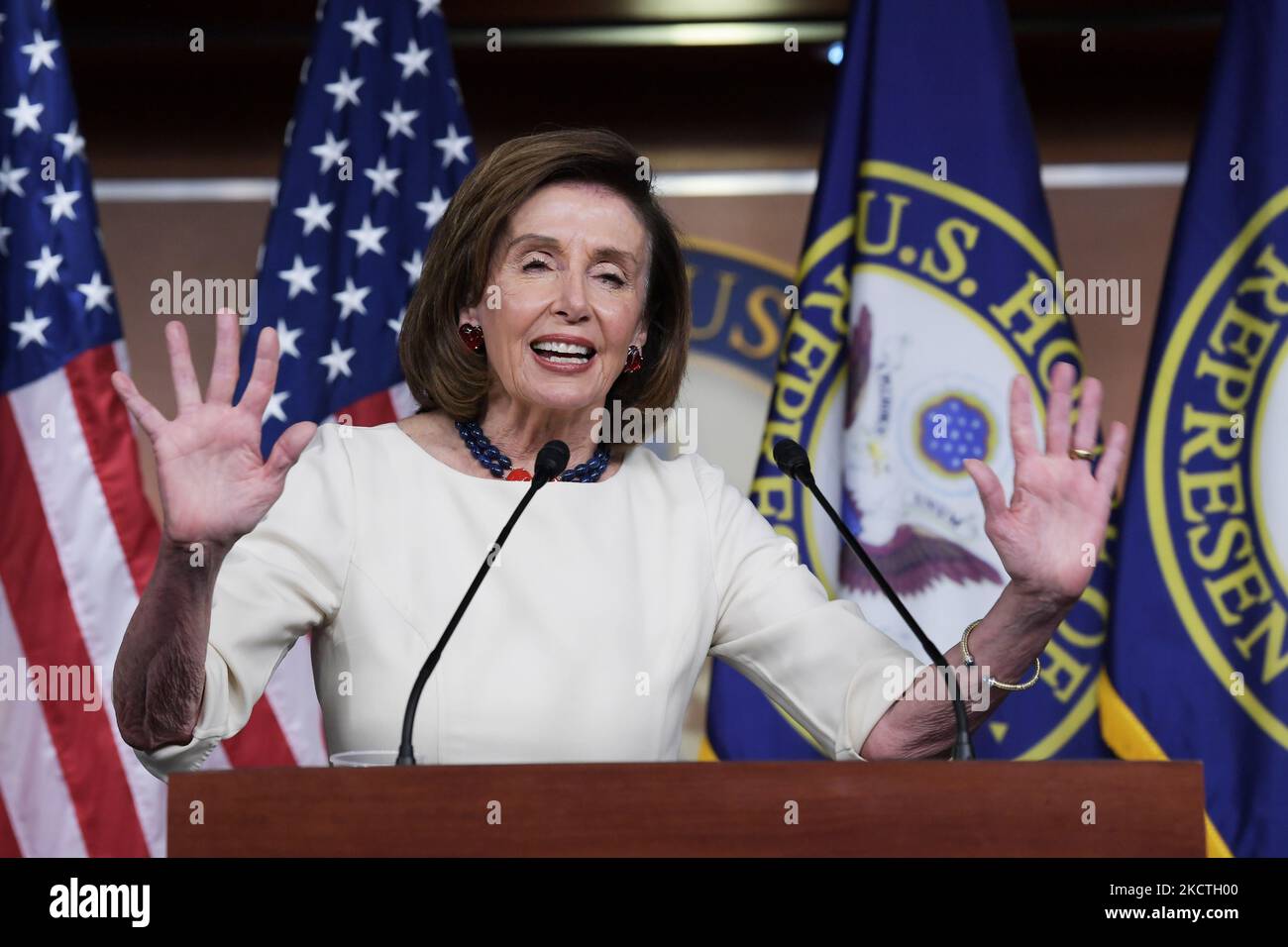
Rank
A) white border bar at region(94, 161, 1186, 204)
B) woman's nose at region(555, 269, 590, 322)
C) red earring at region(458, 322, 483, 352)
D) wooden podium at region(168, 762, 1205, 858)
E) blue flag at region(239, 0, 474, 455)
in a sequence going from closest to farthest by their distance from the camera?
wooden podium at region(168, 762, 1205, 858), woman's nose at region(555, 269, 590, 322), red earring at region(458, 322, 483, 352), blue flag at region(239, 0, 474, 455), white border bar at region(94, 161, 1186, 204)

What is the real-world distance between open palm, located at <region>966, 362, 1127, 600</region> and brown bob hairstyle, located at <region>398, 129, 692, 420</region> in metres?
0.72

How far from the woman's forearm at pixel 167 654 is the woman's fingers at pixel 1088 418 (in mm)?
1001

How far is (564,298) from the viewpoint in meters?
2.11

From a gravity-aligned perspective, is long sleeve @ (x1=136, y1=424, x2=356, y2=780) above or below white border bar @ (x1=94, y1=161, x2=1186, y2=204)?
below

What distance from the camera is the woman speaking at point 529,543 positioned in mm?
1649

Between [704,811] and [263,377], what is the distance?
27.6 inches

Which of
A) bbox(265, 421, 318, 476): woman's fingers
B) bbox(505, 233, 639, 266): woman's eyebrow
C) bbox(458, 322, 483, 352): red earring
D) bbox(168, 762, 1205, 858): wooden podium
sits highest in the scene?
bbox(505, 233, 639, 266): woman's eyebrow

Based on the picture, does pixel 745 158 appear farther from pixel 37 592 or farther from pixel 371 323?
pixel 37 592

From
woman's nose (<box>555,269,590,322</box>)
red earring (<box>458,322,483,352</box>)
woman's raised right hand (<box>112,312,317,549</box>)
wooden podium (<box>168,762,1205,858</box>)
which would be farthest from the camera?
red earring (<box>458,322,483,352</box>)

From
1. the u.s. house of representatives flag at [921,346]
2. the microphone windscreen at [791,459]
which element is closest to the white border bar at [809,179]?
the u.s. house of representatives flag at [921,346]

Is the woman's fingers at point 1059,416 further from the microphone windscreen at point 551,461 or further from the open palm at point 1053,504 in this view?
the microphone windscreen at point 551,461

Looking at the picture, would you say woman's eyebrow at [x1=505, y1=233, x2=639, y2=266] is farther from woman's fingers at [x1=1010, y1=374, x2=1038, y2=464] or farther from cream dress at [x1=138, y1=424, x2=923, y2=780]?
woman's fingers at [x1=1010, y1=374, x2=1038, y2=464]

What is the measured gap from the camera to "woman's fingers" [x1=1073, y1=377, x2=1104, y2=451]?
178 cm

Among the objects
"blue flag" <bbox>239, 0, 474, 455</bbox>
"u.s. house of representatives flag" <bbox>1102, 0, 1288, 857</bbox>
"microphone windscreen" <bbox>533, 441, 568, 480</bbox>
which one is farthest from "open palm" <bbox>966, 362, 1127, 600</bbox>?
"blue flag" <bbox>239, 0, 474, 455</bbox>
